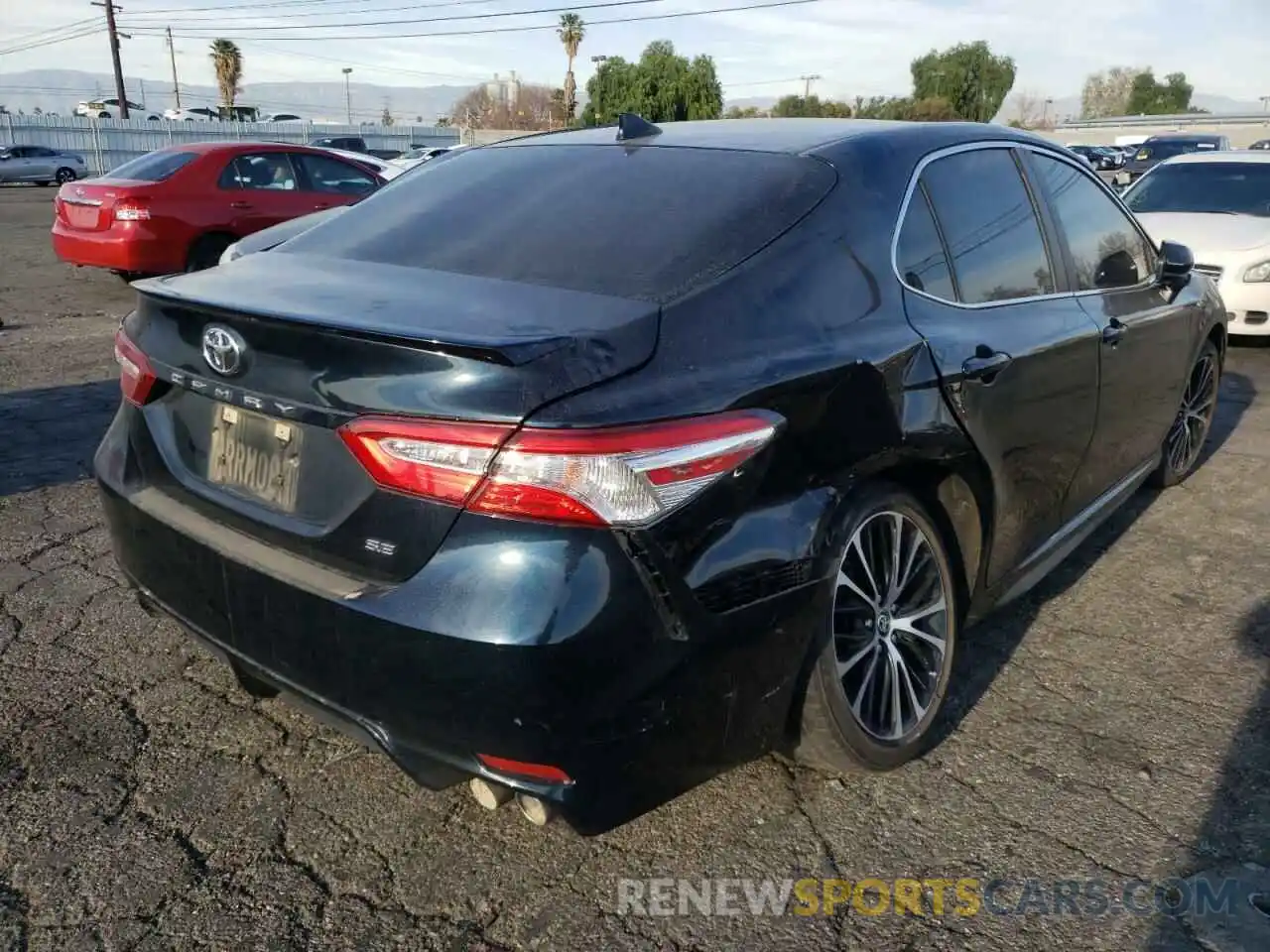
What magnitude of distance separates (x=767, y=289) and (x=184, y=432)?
138 centimetres

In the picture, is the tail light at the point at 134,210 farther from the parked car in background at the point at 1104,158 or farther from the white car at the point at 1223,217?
the parked car in background at the point at 1104,158

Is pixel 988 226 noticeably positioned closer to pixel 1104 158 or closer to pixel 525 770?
pixel 525 770

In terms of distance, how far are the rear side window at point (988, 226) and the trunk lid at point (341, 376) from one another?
121 centimetres

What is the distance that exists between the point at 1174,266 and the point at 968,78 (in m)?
68.2

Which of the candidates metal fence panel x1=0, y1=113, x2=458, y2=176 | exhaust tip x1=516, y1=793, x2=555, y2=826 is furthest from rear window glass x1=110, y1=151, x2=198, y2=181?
metal fence panel x1=0, y1=113, x2=458, y2=176

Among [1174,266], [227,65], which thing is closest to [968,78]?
[227,65]

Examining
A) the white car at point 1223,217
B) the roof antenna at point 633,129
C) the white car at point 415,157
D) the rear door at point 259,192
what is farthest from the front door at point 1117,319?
the rear door at point 259,192

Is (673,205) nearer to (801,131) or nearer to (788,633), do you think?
(801,131)

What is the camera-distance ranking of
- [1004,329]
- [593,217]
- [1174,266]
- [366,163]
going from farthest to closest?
[366,163], [1174,266], [1004,329], [593,217]

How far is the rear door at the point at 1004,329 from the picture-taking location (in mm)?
2771

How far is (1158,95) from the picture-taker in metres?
89.6

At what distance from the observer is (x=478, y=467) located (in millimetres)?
1905

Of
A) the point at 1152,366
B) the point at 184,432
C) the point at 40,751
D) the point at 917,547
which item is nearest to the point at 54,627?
the point at 40,751

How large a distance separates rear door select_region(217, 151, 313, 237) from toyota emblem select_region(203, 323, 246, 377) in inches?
322
